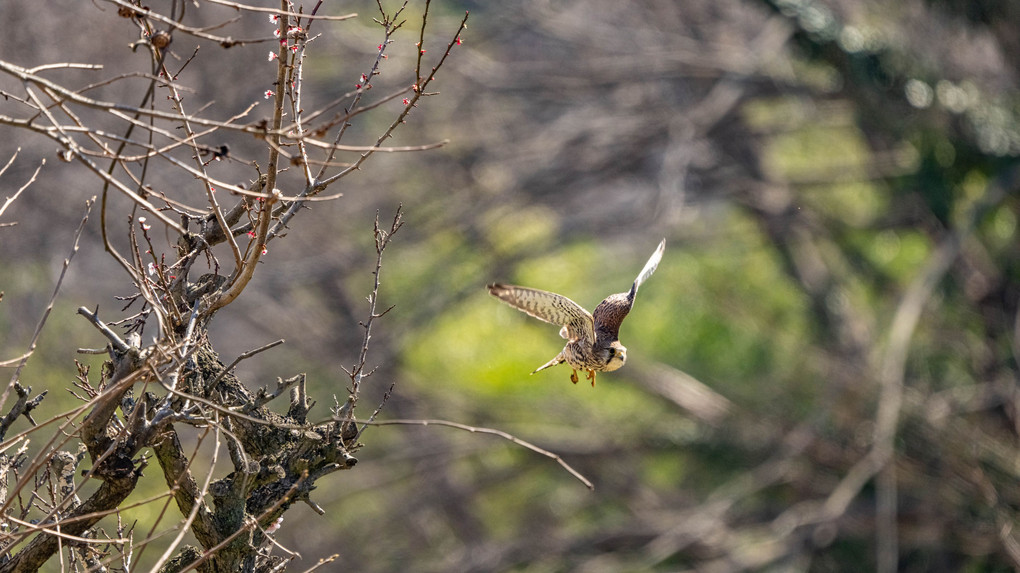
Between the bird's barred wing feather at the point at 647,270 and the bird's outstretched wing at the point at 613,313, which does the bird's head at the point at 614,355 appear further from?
the bird's barred wing feather at the point at 647,270

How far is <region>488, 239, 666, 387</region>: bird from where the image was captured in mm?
2686

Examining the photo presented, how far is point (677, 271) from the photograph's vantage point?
10.3m

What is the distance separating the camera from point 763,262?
1062 cm

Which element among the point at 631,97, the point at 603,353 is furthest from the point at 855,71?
the point at 603,353

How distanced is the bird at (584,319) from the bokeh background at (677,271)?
368 cm

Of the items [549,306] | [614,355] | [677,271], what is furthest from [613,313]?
[677,271]

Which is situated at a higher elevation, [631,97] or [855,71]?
[631,97]

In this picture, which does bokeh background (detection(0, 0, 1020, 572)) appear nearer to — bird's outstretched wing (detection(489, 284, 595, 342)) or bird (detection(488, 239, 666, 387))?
bird (detection(488, 239, 666, 387))

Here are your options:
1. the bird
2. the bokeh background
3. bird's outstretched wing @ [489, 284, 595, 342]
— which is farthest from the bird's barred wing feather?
the bokeh background

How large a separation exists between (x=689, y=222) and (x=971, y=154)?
276 centimetres

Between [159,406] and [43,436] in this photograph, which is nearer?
[159,406]

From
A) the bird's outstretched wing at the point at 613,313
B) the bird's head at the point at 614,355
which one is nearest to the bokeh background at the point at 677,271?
the bird's outstretched wing at the point at 613,313

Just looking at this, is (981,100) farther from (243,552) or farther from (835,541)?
(243,552)

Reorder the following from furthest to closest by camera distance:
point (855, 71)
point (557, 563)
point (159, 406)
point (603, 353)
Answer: point (557, 563), point (855, 71), point (603, 353), point (159, 406)
